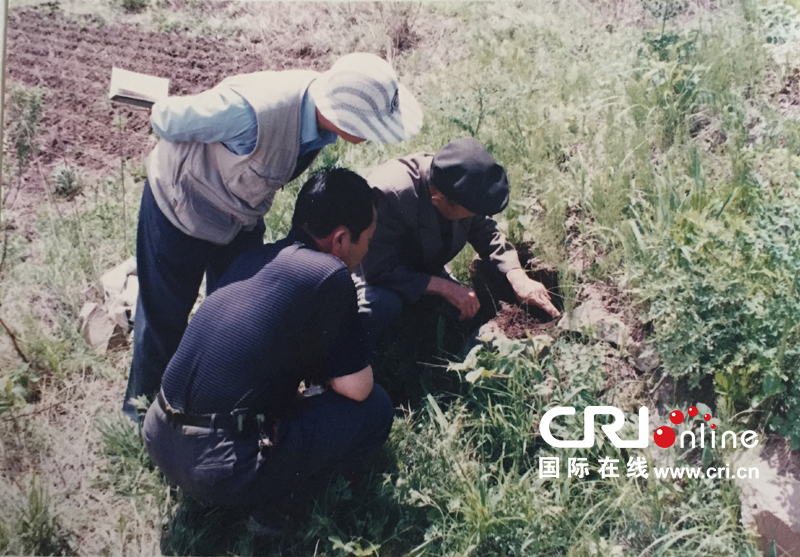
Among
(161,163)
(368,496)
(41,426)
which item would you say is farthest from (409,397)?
(41,426)

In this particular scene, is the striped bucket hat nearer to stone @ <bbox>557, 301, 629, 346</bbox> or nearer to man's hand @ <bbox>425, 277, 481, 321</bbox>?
man's hand @ <bbox>425, 277, 481, 321</bbox>

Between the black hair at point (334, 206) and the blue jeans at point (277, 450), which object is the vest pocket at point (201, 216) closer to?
the black hair at point (334, 206)

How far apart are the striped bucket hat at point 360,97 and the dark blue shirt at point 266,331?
0.33 m

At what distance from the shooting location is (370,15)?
89.5 inches

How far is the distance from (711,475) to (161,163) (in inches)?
69.5

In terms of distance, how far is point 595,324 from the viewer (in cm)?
206

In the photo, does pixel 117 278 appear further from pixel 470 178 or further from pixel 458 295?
pixel 470 178

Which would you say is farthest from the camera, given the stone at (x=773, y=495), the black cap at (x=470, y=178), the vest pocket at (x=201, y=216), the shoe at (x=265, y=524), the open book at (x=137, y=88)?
the open book at (x=137, y=88)

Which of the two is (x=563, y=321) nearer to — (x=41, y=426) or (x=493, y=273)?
(x=493, y=273)

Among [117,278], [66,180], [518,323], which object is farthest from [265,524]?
[66,180]

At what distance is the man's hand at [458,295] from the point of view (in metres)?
2.22

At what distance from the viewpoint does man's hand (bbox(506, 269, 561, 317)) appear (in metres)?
2.18

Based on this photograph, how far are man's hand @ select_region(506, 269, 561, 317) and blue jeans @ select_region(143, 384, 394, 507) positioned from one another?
62cm

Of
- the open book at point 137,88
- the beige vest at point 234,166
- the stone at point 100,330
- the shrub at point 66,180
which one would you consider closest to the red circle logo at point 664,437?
the beige vest at point 234,166
